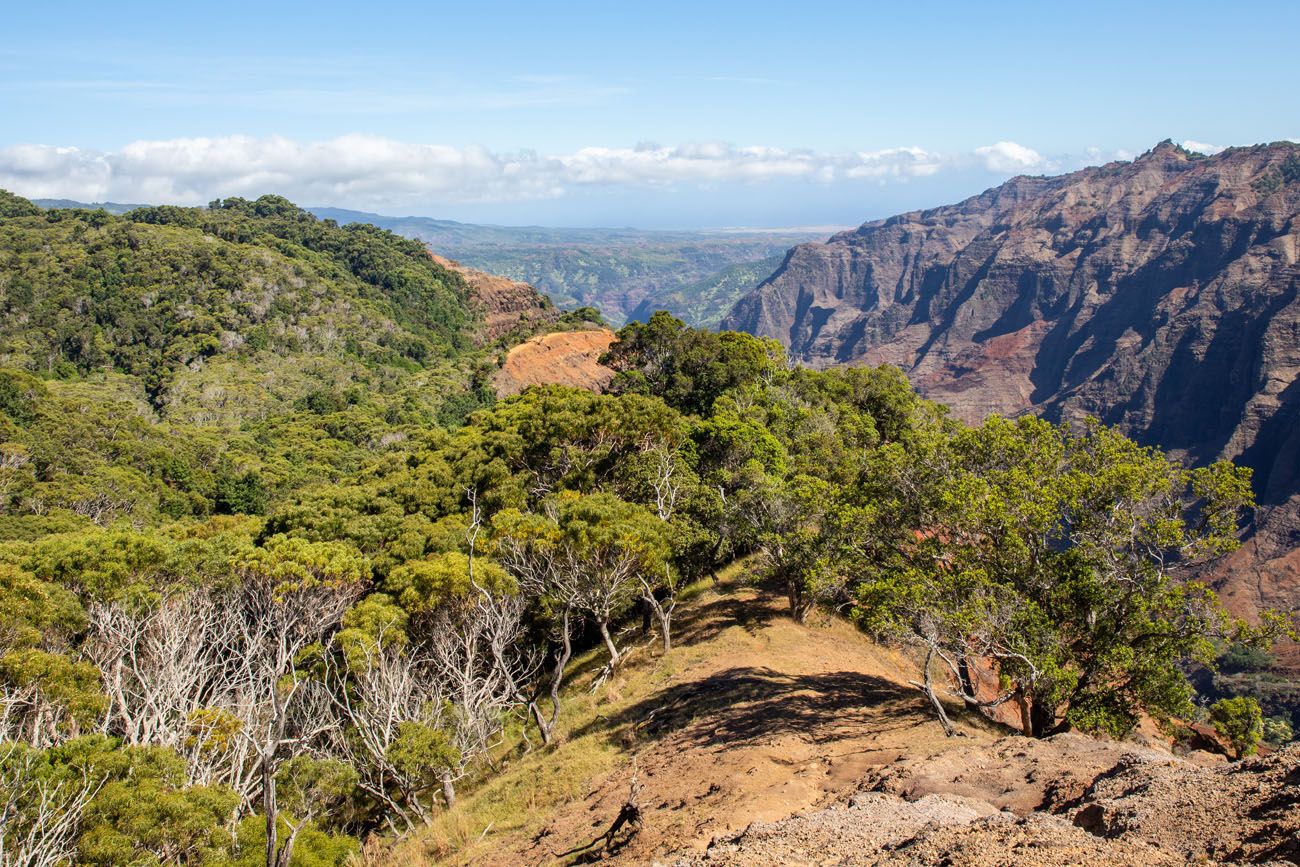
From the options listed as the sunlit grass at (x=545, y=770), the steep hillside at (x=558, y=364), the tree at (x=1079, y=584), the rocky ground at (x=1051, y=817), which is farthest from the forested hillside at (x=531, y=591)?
the steep hillside at (x=558, y=364)

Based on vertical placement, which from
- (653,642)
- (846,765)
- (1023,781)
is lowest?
(653,642)

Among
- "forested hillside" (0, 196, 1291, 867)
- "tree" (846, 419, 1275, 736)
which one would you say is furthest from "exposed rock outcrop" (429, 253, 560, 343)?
"tree" (846, 419, 1275, 736)

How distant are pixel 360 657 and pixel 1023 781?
2009cm

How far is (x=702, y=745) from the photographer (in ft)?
63.1

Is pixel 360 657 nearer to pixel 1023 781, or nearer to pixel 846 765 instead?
pixel 846 765

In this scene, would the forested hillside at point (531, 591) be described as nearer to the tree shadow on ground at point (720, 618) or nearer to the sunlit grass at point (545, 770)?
the sunlit grass at point (545, 770)

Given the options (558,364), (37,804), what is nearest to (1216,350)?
(558,364)

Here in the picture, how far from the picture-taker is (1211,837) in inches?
377

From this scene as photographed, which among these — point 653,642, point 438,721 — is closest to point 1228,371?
point 653,642

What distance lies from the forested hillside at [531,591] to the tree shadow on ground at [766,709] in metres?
1.11

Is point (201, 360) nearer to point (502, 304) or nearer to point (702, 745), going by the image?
point (502, 304)

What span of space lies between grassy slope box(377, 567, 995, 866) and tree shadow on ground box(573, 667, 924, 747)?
0.06m

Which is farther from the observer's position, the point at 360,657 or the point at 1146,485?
the point at 360,657

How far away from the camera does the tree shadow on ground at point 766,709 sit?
1955 cm
